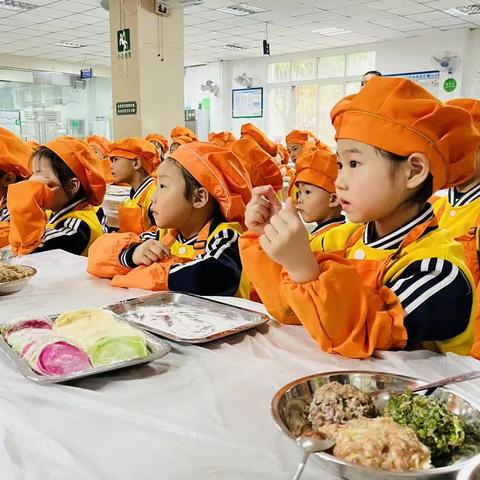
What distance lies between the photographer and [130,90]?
5.95 meters

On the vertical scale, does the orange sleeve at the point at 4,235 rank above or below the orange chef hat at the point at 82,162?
below

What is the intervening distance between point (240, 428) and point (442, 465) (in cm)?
29

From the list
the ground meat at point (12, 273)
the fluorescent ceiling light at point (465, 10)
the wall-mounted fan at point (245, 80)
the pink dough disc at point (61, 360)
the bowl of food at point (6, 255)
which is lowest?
the bowl of food at point (6, 255)

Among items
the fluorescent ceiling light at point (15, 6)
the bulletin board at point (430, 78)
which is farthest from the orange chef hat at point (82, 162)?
the bulletin board at point (430, 78)

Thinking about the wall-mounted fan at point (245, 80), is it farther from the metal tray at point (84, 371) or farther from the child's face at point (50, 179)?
the metal tray at point (84, 371)

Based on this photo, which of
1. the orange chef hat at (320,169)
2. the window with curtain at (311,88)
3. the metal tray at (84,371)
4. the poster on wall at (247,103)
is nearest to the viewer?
the metal tray at (84,371)

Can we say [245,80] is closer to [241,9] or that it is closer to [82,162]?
[241,9]

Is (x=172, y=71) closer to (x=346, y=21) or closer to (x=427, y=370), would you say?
(x=346, y=21)

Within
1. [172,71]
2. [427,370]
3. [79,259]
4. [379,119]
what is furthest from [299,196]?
[172,71]

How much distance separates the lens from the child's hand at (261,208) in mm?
1354

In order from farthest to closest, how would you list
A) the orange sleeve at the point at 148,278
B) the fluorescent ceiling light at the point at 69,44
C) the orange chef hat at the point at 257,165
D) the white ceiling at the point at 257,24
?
the fluorescent ceiling light at the point at 69,44 → the white ceiling at the point at 257,24 → the orange chef hat at the point at 257,165 → the orange sleeve at the point at 148,278

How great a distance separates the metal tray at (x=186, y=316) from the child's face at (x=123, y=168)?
2.55 metres

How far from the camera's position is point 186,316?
4.47ft

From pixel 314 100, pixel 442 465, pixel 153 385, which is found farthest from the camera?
pixel 314 100
